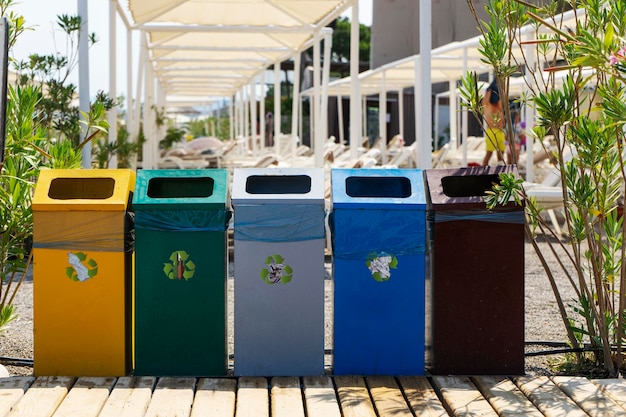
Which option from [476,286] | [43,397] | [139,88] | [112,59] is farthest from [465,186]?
[139,88]

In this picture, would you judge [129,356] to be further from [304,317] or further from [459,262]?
[459,262]

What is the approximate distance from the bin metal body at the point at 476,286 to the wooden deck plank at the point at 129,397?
125cm

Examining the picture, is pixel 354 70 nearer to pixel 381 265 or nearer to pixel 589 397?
pixel 381 265

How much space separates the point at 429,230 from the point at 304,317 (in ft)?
2.19

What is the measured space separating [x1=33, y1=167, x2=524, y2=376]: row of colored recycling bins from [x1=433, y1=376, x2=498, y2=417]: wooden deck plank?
0.12m

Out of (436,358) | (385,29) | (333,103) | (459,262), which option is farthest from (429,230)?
(333,103)

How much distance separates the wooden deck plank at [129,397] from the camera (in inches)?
135

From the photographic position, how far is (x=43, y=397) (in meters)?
3.58

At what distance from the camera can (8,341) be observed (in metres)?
5.14

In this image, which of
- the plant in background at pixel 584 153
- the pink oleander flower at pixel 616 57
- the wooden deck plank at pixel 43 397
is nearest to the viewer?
the pink oleander flower at pixel 616 57

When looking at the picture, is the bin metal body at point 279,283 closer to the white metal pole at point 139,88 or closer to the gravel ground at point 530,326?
the gravel ground at point 530,326

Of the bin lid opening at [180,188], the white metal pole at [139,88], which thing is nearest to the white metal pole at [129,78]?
the white metal pole at [139,88]

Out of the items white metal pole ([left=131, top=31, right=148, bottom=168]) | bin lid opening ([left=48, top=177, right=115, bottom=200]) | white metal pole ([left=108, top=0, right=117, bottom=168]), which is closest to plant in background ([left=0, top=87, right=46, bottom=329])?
bin lid opening ([left=48, top=177, right=115, bottom=200])

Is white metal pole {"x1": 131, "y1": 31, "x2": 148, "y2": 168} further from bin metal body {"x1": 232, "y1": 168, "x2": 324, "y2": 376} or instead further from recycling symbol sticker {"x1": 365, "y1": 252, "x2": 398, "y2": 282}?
recycling symbol sticker {"x1": 365, "y1": 252, "x2": 398, "y2": 282}
